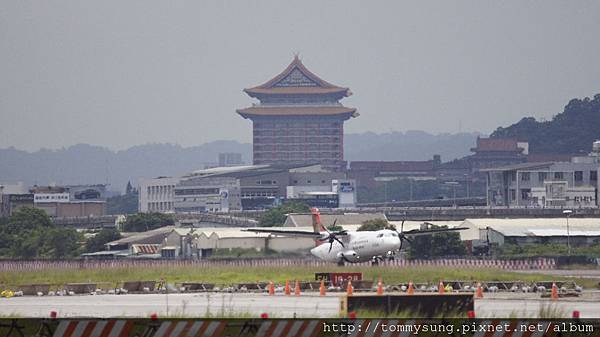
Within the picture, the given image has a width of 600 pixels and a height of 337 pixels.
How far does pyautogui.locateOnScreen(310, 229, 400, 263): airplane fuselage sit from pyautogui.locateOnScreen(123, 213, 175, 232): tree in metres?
77.0

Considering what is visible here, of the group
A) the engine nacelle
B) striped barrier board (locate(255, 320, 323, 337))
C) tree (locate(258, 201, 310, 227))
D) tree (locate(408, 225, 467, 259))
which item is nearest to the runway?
striped barrier board (locate(255, 320, 323, 337))

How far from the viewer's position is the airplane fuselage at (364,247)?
260 feet

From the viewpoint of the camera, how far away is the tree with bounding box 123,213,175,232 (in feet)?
523

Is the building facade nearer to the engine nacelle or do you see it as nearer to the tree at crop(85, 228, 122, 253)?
the tree at crop(85, 228, 122, 253)

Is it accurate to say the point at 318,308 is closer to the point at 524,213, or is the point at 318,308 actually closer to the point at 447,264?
the point at 447,264

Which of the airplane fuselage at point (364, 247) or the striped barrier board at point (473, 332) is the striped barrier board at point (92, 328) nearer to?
the striped barrier board at point (473, 332)

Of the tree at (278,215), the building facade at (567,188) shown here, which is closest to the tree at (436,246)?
the tree at (278,215)

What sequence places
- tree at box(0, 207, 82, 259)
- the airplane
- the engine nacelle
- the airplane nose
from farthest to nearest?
1. tree at box(0, 207, 82, 259)
2. the engine nacelle
3. the airplane
4. the airplane nose

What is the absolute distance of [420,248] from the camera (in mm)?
105125

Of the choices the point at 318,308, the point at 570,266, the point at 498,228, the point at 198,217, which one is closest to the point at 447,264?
the point at 570,266

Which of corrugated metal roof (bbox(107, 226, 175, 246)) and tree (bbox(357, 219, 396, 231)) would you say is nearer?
tree (bbox(357, 219, 396, 231))

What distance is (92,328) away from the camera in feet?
107

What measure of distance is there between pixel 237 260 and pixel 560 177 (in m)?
109

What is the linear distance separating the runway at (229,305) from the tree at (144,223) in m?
101
